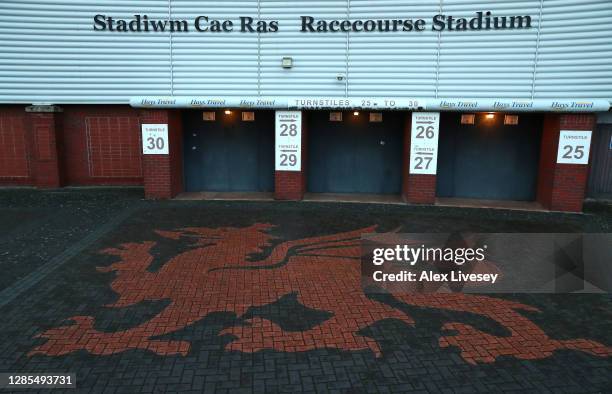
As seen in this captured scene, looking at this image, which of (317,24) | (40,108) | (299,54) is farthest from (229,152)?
(40,108)

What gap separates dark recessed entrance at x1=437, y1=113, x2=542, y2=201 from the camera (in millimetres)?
15523

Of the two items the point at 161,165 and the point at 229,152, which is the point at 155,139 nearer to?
the point at 161,165

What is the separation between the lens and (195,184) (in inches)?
663

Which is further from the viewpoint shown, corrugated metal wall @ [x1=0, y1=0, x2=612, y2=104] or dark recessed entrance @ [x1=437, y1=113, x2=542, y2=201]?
dark recessed entrance @ [x1=437, y1=113, x2=542, y2=201]

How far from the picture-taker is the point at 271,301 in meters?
6.99

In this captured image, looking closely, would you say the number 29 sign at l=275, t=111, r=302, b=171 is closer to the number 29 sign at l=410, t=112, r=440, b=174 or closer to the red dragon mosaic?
the number 29 sign at l=410, t=112, r=440, b=174

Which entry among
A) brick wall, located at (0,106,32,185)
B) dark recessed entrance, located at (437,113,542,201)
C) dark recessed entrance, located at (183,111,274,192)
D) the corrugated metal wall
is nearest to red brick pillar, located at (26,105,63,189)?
brick wall, located at (0,106,32,185)

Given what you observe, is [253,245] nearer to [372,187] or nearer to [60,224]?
[60,224]

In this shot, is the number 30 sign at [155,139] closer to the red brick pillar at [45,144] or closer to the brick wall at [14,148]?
the red brick pillar at [45,144]

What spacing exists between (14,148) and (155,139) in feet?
22.1

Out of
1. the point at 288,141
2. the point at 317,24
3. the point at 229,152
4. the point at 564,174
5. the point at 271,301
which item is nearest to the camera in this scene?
the point at 271,301

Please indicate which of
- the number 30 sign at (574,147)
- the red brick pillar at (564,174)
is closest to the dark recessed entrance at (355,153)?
the red brick pillar at (564,174)

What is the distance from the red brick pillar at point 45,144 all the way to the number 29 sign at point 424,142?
1314 cm

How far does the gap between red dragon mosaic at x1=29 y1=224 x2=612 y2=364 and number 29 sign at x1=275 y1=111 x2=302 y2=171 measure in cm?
478
